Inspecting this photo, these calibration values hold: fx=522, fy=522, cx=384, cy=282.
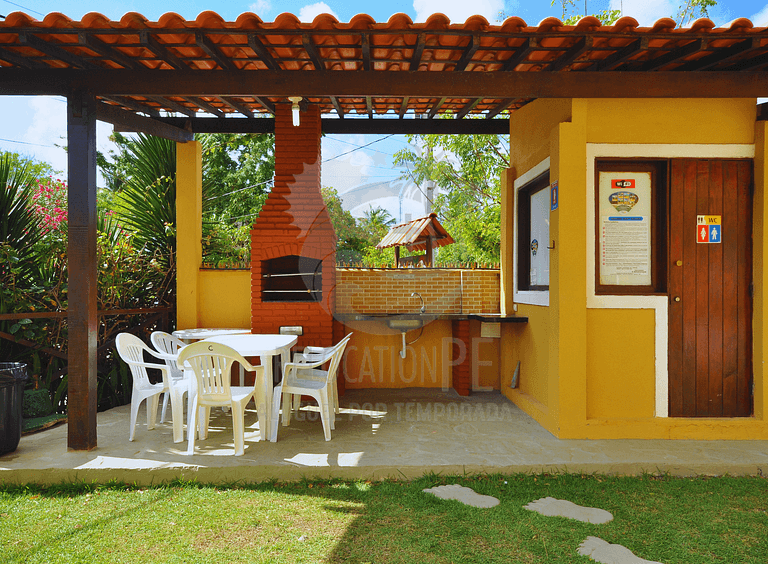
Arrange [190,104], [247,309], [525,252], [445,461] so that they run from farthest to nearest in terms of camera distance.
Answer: [247,309] < [525,252] < [190,104] < [445,461]

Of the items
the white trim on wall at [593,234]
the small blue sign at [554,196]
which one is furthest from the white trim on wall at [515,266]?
the white trim on wall at [593,234]

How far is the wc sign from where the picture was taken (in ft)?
15.7

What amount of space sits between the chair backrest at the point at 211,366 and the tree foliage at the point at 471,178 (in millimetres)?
7993

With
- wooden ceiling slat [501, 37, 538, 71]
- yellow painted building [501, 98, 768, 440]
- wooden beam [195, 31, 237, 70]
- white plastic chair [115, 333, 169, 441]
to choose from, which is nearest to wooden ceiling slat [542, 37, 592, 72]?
wooden ceiling slat [501, 37, 538, 71]

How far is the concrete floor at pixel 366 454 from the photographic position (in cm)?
385

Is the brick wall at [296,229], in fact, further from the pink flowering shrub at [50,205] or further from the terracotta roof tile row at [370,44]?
the pink flowering shrub at [50,205]

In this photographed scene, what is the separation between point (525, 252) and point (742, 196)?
2205mm

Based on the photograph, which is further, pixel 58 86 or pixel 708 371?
pixel 708 371

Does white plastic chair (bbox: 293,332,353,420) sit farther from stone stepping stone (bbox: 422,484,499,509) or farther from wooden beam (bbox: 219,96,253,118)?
wooden beam (bbox: 219,96,253,118)

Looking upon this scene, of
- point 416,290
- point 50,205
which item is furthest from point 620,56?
point 50,205

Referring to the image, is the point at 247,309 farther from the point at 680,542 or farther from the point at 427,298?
the point at 680,542

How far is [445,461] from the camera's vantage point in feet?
13.1

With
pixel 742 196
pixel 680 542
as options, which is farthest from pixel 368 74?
pixel 680 542

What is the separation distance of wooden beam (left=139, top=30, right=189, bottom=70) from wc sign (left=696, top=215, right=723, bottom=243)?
476 centimetres
